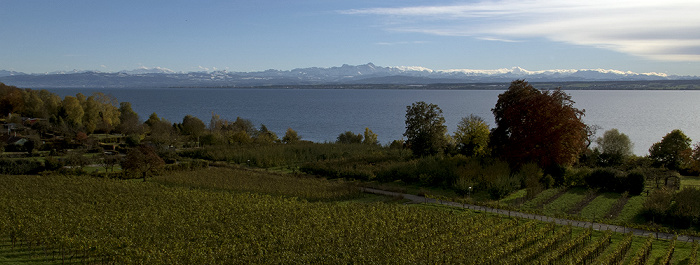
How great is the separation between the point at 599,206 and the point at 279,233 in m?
17.2

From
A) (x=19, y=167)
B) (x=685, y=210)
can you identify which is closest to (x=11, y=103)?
(x=19, y=167)

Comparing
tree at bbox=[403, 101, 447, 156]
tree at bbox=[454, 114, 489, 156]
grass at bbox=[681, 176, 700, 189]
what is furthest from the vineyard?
grass at bbox=[681, 176, 700, 189]

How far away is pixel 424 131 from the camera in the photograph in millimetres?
40125

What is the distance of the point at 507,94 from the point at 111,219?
27.0 meters

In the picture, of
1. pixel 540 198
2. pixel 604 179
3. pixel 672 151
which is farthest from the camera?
pixel 672 151

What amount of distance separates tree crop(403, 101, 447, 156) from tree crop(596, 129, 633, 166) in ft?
44.9

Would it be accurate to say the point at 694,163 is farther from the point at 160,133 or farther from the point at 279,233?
the point at 160,133

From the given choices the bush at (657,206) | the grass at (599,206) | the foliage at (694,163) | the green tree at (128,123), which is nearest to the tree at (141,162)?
the green tree at (128,123)

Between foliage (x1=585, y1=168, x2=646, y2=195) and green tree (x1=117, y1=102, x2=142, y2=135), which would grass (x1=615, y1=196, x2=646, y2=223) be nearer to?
foliage (x1=585, y1=168, x2=646, y2=195)

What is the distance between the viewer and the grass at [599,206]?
24.2m

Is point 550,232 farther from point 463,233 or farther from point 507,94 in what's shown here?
point 507,94

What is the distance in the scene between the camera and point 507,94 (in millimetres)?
35906

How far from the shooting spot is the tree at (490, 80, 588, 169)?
3184 centimetres

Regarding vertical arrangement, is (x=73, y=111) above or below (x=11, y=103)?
below
